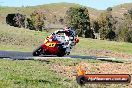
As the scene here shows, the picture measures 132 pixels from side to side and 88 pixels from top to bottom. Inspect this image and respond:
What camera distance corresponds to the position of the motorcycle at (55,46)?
35219 millimetres

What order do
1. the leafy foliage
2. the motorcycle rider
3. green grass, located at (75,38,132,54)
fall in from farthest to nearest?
the leafy foliage, green grass, located at (75,38,132,54), the motorcycle rider

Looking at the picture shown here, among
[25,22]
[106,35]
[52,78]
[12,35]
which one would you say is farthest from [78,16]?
[52,78]

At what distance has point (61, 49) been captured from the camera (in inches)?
1437

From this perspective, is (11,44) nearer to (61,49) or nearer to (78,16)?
(61,49)

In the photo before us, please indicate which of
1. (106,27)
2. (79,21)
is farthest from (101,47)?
(106,27)

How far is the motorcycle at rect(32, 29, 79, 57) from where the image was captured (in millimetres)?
35219

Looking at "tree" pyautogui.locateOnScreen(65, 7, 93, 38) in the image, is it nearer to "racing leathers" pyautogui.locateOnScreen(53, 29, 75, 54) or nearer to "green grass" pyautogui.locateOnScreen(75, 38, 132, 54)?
"green grass" pyautogui.locateOnScreen(75, 38, 132, 54)

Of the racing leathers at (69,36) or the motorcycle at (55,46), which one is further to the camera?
the motorcycle at (55,46)

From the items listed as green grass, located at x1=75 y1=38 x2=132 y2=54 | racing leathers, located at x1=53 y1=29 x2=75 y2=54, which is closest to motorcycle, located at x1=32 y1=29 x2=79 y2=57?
racing leathers, located at x1=53 y1=29 x2=75 y2=54

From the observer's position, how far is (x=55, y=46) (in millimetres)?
36188

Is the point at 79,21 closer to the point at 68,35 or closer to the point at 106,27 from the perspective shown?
the point at 106,27

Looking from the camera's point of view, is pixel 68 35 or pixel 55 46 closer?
pixel 68 35

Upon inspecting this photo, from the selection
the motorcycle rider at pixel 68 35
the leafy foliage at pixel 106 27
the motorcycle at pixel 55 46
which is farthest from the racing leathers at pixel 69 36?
the leafy foliage at pixel 106 27

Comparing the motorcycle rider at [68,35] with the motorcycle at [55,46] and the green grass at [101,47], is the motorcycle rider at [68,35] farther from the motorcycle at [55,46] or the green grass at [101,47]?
the green grass at [101,47]
